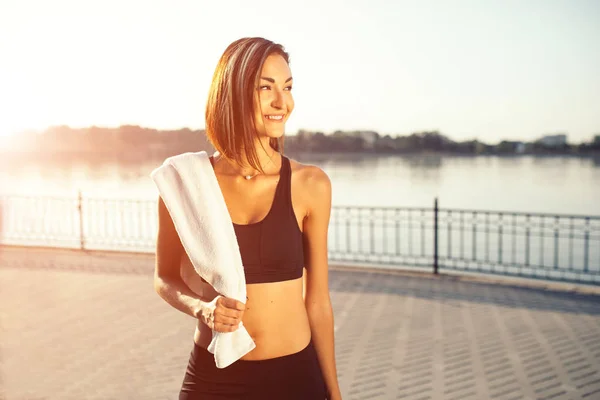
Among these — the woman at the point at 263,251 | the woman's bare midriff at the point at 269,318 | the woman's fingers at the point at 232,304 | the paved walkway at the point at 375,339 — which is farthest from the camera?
the paved walkway at the point at 375,339

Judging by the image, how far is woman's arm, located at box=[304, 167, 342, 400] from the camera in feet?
7.00

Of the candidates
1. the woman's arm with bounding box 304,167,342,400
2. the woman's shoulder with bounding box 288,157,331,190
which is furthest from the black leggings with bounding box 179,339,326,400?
the woman's shoulder with bounding box 288,157,331,190

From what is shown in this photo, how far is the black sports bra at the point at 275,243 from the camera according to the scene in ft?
6.53

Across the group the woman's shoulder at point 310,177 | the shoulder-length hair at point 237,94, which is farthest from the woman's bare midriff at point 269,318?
the shoulder-length hair at point 237,94

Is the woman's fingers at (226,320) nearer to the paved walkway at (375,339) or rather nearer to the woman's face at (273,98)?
the woman's face at (273,98)

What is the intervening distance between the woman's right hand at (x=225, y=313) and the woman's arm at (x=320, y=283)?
0.40 metres

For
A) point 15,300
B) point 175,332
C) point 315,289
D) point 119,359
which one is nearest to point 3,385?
point 119,359

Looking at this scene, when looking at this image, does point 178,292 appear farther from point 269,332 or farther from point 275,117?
point 275,117

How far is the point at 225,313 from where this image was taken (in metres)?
1.84

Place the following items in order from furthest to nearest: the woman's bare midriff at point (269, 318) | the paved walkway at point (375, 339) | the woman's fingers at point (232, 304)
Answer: the paved walkway at point (375, 339)
the woman's bare midriff at point (269, 318)
the woman's fingers at point (232, 304)

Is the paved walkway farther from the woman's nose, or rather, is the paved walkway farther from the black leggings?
the woman's nose

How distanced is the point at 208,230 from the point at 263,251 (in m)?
0.21

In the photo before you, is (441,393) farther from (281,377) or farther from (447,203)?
(447,203)

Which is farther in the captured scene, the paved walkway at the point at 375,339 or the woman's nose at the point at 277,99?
the paved walkway at the point at 375,339
